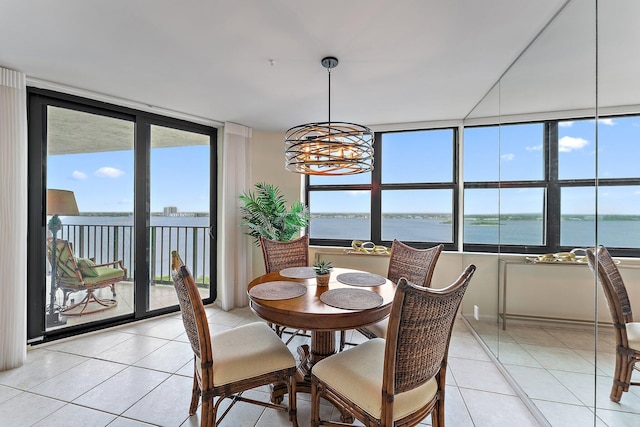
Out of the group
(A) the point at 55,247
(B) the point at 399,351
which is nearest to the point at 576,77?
(B) the point at 399,351

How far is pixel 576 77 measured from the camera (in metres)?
1.53

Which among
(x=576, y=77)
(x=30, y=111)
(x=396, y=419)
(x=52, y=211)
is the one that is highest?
(x=30, y=111)

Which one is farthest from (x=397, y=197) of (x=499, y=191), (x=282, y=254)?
(x=282, y=254)

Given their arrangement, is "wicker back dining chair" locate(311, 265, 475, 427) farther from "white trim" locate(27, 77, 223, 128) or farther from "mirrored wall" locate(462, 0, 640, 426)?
"white trim" locate(27, 77, 223, 128)

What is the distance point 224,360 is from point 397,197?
9.97ft

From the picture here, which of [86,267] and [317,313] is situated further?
[86,267]

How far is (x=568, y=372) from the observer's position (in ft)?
5.24

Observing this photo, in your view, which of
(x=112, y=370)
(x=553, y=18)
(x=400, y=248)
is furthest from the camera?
(x=400, y=248)

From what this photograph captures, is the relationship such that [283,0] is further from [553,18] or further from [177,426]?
[177,426]

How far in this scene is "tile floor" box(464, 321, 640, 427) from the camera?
1312 millimetres

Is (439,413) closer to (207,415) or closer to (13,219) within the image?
(207,415)

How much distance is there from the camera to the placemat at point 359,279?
2098mm

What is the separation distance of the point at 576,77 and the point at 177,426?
3.13 m

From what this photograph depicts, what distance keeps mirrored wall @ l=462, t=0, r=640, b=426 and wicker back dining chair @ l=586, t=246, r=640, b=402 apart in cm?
3
